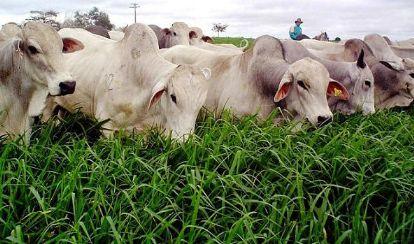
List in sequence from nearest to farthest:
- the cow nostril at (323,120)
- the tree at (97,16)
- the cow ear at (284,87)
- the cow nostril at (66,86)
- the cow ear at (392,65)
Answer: the cow nostril at (66,86) < the cow nostril at (323,120) < the cow ear at (284,87) < the cow ear at (392,65) < the tree at (97,16)

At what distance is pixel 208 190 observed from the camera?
2977 mm

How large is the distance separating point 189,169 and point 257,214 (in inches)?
21.4

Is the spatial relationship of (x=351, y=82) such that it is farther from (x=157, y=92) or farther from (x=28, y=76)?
(x=28, y=76)

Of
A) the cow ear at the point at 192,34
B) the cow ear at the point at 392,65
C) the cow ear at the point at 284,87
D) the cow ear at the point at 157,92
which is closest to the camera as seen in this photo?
the cow ear at the point at 157,92

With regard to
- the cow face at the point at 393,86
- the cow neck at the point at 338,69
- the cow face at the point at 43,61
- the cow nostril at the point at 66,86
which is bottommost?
the cow face at the point at 393,86

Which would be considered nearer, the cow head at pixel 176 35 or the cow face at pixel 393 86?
the cow face at pixel 393 86

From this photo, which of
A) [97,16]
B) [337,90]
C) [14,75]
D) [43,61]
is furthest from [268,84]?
[97,16]

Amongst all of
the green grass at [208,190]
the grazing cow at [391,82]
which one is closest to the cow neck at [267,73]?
the green grass at [208,190]

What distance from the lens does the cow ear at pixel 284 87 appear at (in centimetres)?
439

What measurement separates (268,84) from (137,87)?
112cm

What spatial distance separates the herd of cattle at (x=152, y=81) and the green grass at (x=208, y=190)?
30 centimetres

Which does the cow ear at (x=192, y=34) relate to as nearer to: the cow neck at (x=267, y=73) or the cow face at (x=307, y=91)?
the cow neck at (x=267, y=73)

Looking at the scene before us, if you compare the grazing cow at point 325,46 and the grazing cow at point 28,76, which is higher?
the grazing cow at point 28,76

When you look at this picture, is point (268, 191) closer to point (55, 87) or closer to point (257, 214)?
point (257, 214)
